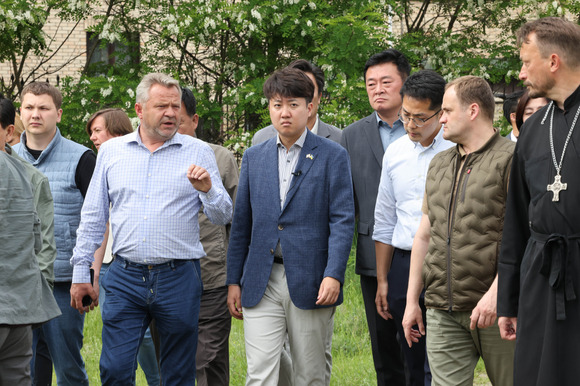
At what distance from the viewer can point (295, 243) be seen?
5.22 m

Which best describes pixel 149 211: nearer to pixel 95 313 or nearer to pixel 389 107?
A: pixel 389 107

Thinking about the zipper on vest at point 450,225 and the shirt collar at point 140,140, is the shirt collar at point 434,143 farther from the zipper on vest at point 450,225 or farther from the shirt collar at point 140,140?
the shirt collar at point 140,140

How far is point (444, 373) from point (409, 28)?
10850 millimetres

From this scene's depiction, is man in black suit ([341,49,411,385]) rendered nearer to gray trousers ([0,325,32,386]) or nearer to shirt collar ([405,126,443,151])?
shirt collar ([405,126,443,151])

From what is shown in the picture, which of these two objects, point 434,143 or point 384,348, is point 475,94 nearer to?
point 434,143

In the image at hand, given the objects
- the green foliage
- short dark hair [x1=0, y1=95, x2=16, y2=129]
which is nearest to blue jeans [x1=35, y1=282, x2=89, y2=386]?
short dark hair [x1=0, y1=95, x2=16, y2=129]

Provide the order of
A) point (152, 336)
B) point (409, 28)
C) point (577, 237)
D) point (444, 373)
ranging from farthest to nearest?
point (409, 28) < point (152, 336) < point (444, 373) < point (577, 237)

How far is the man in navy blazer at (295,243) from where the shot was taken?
520cm

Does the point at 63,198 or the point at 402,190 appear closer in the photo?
the point at 402,190

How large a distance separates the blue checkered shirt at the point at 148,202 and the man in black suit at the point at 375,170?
3.85 feet

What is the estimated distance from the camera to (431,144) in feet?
18.6

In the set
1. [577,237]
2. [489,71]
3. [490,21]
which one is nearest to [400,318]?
[577,237]

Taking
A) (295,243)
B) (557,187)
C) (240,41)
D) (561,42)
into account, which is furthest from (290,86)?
(240,41)

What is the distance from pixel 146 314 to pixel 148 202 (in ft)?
2.35
